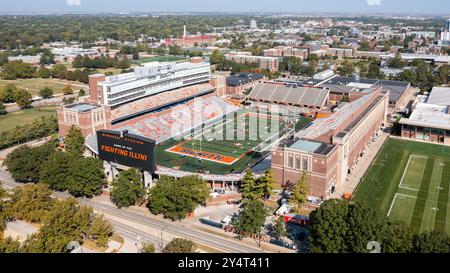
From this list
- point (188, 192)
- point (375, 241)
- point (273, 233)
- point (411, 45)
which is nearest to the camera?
point (375, 241)

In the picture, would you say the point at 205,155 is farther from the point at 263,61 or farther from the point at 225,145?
the point at 263,61

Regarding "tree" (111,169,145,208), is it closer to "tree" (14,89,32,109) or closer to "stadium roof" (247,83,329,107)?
"stadium roof" (247,83,329,107)

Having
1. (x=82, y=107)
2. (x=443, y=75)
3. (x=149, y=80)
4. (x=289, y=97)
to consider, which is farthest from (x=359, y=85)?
(x=82, y=107)

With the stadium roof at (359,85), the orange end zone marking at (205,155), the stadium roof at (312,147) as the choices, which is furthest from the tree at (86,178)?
the stadium roof at (359,85)

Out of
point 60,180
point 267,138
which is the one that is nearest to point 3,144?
point 60,180

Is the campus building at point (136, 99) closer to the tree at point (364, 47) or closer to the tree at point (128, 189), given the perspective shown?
the tree at point (128, 189)
